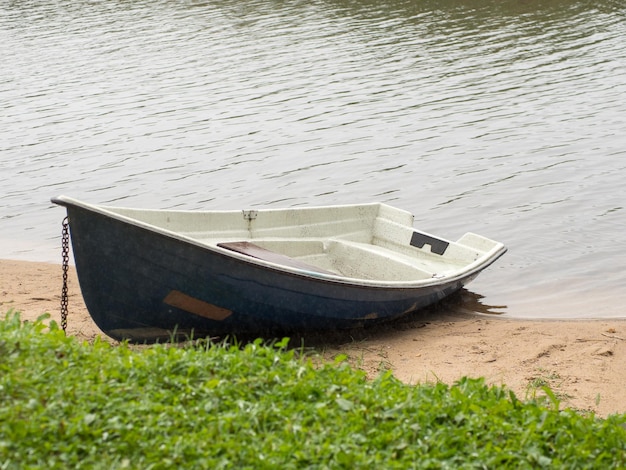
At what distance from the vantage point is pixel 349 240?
1045cm

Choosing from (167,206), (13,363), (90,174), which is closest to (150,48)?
(90,174)

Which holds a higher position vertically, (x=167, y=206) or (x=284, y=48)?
(x=284, y=48)

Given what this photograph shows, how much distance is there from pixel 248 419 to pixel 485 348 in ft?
14.0

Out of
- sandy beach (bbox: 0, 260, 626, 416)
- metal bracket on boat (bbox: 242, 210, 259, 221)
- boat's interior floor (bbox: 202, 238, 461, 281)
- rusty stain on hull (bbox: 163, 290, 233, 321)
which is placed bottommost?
sandy beach (bbox: 0, 260, 626, 416)

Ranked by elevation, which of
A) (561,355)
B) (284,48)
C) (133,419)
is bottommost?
(561,355)

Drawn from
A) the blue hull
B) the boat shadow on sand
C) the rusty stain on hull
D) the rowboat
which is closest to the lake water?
the boat shadow on sand

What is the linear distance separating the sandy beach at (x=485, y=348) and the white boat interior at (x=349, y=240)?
0.59 metres

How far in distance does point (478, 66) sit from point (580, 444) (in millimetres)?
17517

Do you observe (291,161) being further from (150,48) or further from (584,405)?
(150,48)

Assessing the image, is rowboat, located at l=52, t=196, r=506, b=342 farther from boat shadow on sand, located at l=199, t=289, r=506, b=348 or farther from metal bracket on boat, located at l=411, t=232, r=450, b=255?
metal bracket on boat, located at l=411, t=232, r=450, b=255

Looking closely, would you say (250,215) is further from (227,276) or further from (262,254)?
(227,276)

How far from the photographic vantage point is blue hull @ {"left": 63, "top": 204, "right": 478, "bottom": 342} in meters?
7.38

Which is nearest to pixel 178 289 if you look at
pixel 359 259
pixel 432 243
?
pixel 359 259

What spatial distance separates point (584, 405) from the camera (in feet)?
23.6
